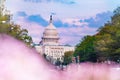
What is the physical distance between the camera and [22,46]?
143 inches

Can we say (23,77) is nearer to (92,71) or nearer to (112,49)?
(92,71)

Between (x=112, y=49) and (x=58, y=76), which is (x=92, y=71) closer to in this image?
(x=58, y=76)

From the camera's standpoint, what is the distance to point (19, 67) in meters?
3.53

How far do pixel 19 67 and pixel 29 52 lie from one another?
162 millimetres

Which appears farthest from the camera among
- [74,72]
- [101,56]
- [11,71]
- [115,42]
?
[101,56]

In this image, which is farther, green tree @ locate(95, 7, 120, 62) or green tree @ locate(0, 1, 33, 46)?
green tree @ locate(95, 7, 120, 62)

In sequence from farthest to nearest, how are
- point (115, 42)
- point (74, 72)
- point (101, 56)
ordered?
point (101, 56) < point (115, 42) < point (74, 72)

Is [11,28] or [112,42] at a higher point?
[11,28]

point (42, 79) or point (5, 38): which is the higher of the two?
point (5, 38)

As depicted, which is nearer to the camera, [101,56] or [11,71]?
[11,71]

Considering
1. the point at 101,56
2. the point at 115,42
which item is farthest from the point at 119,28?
the point at 101,56

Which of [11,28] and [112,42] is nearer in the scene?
[11,28]

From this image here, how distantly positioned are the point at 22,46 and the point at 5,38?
0.15 meters

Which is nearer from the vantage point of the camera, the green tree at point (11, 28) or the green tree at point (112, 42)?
the green tree at point (11, 28)
